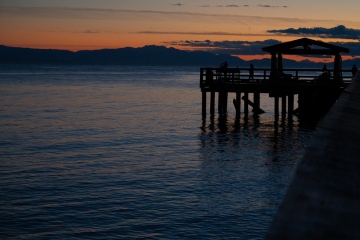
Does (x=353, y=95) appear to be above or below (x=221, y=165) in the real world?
above

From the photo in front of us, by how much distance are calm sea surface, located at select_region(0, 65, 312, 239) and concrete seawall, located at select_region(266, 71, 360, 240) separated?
1061 centimetres

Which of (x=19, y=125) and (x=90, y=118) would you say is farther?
(x=90, y=118)

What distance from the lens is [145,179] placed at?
18.9m

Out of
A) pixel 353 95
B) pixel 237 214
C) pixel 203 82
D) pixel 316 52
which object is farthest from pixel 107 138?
pixel 353 95

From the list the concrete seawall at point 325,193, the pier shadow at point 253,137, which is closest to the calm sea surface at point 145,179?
the pier shadow at point 253,137

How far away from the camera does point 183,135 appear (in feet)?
105

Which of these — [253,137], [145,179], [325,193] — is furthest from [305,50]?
[325,193]

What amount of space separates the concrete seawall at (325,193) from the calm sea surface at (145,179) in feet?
34.8

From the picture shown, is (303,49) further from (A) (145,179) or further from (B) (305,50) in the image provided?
(A) (145,179)

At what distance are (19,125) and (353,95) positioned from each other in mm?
35456

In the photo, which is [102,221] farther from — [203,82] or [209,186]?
[203,82]

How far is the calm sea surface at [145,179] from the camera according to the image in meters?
13.5

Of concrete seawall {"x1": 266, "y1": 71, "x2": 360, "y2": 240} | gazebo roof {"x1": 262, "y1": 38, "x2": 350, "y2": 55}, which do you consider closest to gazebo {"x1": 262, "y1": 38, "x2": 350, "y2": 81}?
gazebo roof {"x1": 262, "y1": 38, "x2": 350, "y2": 55}

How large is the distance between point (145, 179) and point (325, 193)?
56.4 feet
